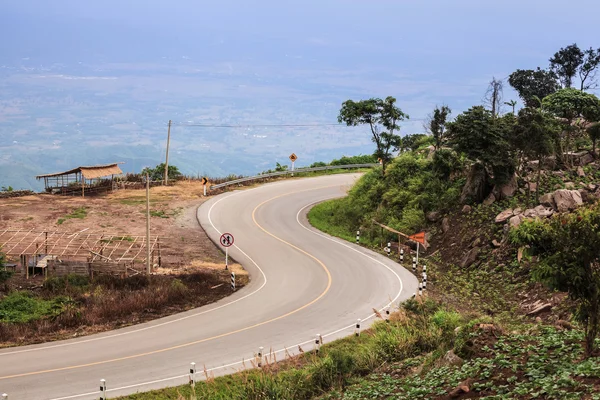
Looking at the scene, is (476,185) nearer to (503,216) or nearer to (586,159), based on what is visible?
(503,216)

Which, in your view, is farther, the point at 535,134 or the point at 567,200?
the point at 535,134

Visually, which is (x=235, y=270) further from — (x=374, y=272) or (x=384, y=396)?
(x=384, y=396)

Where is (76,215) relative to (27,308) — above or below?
above

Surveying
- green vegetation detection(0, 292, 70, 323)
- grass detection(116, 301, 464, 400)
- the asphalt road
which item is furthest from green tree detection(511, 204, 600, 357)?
green vegetation detection(0, 292, 70, 323)

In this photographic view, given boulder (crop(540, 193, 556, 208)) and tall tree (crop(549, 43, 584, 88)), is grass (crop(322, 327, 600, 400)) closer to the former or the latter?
boulder (crop(540, 193, 556, 208))

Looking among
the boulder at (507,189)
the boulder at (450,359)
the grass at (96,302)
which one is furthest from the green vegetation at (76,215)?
the boulder at (450,359)

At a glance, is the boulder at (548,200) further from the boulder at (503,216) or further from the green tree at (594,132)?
the green tree at (594,132)

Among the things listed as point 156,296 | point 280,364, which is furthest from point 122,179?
point 280,364

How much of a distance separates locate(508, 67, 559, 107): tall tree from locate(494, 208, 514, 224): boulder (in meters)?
29.7

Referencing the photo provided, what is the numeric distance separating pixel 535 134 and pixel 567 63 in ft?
104

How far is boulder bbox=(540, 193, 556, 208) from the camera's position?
111 feet

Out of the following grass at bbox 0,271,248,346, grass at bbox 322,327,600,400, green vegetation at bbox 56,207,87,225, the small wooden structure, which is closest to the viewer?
grass at bbox 322,327,600,400

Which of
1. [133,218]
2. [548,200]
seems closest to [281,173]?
[133,218]

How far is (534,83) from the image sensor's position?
64.1m
